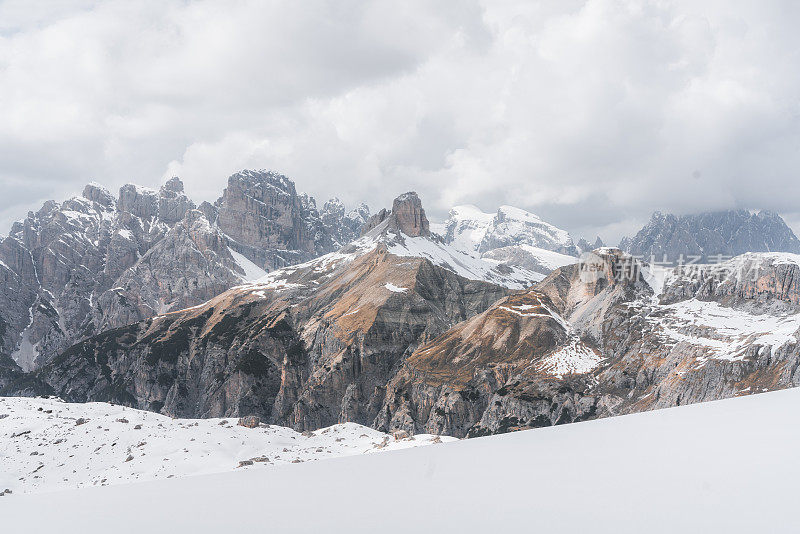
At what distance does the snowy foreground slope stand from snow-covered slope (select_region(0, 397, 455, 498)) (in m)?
19.8

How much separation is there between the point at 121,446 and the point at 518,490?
105 ft

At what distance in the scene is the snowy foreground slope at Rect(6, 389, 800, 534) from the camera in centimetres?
385

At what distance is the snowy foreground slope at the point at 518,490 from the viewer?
3.85m

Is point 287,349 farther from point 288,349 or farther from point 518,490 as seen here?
point 518,490

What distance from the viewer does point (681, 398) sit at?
83.4 meters

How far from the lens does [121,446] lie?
30016 millimetres

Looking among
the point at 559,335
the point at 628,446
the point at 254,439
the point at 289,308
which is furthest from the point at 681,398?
the point at 289,308

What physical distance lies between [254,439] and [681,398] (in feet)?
247

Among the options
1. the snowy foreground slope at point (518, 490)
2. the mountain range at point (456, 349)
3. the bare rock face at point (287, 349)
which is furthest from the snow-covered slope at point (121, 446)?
the bare rock face at point (287, 349)

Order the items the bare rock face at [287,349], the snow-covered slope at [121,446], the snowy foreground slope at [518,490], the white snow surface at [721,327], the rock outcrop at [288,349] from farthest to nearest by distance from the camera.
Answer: the bare rock face at [287,349] < the rock outcrop at [288,349] < the white snow surface at [721,327] < the snow-covered slope at [121,446] < the snowy foreground slope at [518,490]

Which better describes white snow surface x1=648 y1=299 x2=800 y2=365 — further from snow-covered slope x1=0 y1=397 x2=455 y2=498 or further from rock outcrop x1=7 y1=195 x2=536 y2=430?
snow-covered slope x1=0 y1=397 x2=455 y2=498

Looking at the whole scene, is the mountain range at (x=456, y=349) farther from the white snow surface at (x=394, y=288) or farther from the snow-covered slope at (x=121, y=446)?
the snow-covered slope at (x=121, y=446)

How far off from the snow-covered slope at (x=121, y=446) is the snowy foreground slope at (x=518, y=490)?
19.8m

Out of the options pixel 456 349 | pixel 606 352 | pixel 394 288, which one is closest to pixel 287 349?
pixel 394 288
